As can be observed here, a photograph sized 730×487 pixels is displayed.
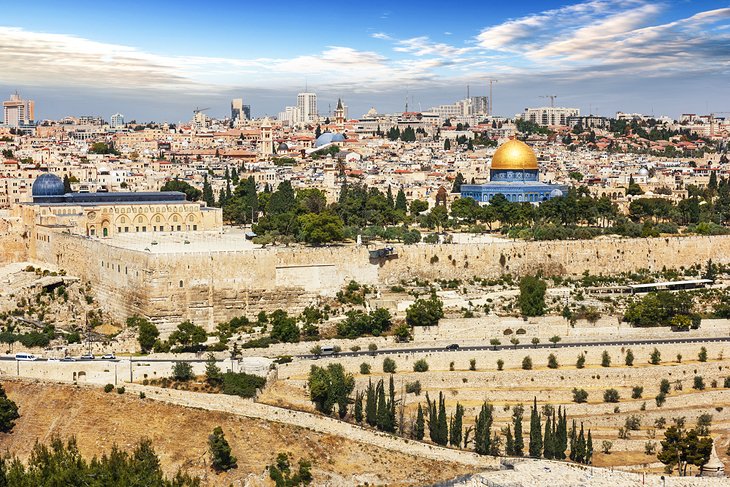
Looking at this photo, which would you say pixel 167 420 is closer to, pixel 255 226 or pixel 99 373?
pixel 99 373

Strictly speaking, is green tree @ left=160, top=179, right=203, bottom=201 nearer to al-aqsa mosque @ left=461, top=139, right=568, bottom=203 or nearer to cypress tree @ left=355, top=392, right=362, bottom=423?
al-aqsa mosque @ left=461, top=139, right=568, bottom=203

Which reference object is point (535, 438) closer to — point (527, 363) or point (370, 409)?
point (370, 409)

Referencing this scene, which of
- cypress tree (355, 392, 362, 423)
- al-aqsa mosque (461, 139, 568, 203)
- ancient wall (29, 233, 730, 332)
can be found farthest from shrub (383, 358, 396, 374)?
al-aqsa mosque (461, 139, 568, 203)

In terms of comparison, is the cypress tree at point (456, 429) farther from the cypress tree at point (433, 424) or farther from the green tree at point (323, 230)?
the green tree at point (323, 230)

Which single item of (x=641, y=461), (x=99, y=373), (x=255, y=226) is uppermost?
(x=255, y=226)

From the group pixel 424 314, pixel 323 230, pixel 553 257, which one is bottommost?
pixel 424 314

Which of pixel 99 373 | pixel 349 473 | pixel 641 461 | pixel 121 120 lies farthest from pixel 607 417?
pixel 121 120

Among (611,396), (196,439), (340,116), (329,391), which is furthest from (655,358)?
(340,116)
